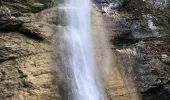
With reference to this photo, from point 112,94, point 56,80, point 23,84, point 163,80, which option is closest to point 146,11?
point 163,80

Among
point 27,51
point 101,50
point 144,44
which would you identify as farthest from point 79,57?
point 144,44

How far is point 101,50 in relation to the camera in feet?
39.3

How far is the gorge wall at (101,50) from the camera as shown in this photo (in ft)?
33.8

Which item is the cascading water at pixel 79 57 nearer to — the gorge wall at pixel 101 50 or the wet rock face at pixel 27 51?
the gorge wall at pixel 101 50

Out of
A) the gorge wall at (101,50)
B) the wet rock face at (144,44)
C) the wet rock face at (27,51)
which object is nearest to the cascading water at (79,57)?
the gorge wall at (101,50)

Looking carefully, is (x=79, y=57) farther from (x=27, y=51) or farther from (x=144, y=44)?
(x=144, y=44)

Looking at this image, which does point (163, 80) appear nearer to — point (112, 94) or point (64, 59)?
point (112, 94)

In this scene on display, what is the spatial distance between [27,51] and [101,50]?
100 inches

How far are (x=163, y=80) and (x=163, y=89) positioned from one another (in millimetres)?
308

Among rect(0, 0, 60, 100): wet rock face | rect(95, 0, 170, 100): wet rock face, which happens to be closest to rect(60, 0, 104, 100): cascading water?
rect(0, 0, 60, 100): wet rock face

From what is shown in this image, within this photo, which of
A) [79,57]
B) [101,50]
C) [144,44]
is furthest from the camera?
[144,44]

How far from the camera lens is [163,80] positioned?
38.8 ft

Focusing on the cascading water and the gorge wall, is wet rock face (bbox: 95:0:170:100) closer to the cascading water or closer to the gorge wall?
the gorge wall

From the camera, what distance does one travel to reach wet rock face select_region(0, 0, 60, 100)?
1009 cm
